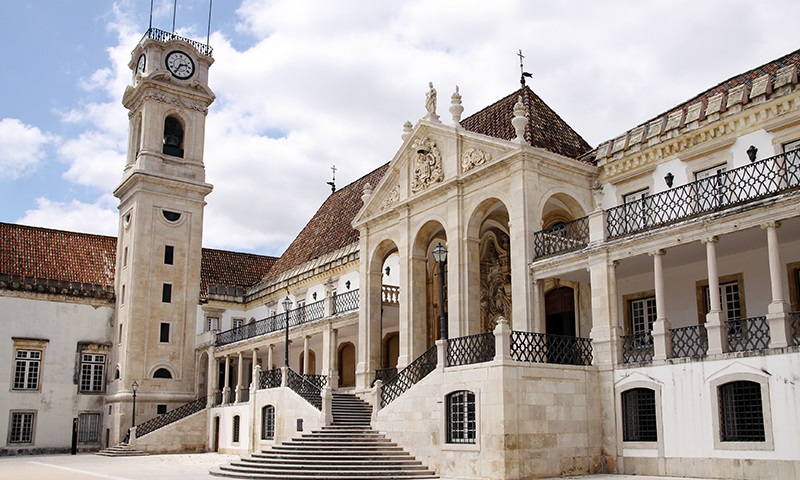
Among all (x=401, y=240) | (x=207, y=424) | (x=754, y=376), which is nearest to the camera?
(x=754, y=376)

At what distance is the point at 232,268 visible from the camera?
4528cm

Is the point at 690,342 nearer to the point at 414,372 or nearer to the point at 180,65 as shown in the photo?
the point at 414,372

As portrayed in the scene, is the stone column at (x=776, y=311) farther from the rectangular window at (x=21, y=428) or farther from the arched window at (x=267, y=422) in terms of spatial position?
the rectangular window at (x=21, y=428)

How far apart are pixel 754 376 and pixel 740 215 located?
318cm

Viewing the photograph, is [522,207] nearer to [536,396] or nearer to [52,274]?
[536,396]

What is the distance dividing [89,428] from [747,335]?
103ft

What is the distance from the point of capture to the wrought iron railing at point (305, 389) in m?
23.6

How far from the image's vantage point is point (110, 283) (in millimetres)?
40969

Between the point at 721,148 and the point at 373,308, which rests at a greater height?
the point at 721,148

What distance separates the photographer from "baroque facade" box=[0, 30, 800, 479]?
1605cm

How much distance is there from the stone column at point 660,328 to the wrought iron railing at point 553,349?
181cm

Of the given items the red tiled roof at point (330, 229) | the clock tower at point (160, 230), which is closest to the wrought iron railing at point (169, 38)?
the clock tower at point (160, 230)

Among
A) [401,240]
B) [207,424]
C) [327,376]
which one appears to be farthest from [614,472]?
[207,424]

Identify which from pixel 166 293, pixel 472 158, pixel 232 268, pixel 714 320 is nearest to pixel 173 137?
pixel 166 293
